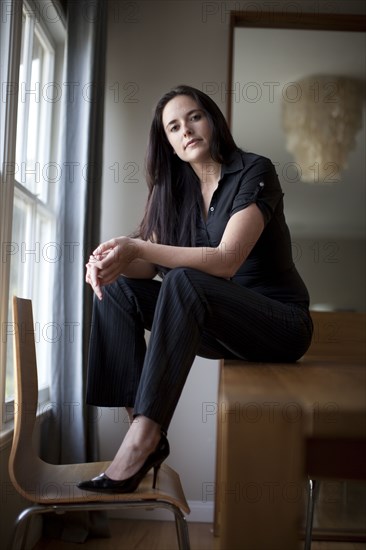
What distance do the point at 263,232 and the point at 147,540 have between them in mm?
1437

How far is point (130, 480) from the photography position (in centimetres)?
149

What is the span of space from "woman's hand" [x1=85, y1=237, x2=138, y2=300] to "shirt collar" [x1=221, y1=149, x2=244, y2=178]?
402 millimetres

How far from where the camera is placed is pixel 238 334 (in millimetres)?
1570

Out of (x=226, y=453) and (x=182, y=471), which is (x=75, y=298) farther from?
(x=226, y=453)

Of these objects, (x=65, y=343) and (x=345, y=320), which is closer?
(x=65, y=343)

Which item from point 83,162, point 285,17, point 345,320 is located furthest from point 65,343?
point 285,17

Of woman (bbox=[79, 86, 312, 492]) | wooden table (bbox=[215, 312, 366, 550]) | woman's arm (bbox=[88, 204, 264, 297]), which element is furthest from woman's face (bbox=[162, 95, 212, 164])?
wooden table (bbox=[215, 312, 366, 550])

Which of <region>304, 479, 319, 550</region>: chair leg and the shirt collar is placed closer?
the shirt collar

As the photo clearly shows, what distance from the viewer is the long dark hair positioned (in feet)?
6.53

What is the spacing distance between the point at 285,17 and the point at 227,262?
6.32 ft

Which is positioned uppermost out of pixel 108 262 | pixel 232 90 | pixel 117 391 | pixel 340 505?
pixel 232 90

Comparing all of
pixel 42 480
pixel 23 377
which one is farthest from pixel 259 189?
pixel 42 480

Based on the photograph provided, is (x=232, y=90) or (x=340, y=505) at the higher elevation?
(x=232, y=90)

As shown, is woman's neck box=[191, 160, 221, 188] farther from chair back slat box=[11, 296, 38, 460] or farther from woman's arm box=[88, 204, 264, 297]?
Answer: chair back slat box=[11, 296, 38, 460]
